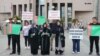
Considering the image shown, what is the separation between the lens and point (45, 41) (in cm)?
1770

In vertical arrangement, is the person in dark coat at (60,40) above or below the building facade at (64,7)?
below

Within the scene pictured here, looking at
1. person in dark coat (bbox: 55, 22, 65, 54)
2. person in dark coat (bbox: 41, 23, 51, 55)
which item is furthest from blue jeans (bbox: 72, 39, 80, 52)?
person in dark coat (bbox: 41, 23, 51, 55)

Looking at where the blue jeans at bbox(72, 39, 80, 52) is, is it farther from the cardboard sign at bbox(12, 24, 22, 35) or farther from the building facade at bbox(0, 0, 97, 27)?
the building facade at bbox(0, 0, 97, 27)

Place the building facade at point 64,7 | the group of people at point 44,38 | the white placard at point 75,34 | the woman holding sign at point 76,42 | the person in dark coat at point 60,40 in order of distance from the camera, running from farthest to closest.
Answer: the building facade at point 64,7, the white placard at point 75,34, the woman holding sign at point 76,42, the person in dark coat at point 60,40, the group of people at point 44,38

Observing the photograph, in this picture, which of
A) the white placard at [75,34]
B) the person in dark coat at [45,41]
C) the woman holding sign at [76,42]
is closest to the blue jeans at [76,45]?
the woman holding sign at [76,42]

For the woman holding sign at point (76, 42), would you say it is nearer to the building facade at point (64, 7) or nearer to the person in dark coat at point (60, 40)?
the person in dark coat at point (60, 40)

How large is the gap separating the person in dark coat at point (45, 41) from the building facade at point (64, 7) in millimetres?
44473

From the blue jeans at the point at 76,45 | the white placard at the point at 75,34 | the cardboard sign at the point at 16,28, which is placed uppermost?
the cardboard sign at the point at 16,28

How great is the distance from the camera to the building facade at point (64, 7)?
6376 centimetres

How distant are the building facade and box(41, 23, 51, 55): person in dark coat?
44473 mm

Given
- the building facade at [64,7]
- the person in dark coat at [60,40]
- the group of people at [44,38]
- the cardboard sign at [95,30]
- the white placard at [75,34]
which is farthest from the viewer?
the building facade at [64,7]

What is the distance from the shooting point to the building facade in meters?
63.8

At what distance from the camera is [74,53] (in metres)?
18.4

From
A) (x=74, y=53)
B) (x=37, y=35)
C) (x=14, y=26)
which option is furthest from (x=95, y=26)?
(x=14, y=26)
